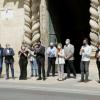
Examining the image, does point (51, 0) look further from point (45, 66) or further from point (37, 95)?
point (37, 95)

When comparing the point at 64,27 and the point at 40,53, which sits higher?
the point at 64,27

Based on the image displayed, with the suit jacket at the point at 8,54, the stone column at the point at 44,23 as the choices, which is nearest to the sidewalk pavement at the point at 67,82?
the suit jacket at the point at 8,54

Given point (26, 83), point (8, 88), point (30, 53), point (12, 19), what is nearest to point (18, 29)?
point (12, 19)

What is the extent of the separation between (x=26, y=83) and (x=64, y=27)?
6488 mm

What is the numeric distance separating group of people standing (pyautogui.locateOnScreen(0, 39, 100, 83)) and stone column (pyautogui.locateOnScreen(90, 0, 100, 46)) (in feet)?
3.64

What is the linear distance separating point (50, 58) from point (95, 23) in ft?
9.11

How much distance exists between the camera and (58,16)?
24.7m

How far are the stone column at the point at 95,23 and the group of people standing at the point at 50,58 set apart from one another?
1111 millimetres

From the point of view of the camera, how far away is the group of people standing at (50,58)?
1984 centimetres

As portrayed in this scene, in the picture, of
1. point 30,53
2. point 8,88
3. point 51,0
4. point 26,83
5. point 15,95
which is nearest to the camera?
point 15,95

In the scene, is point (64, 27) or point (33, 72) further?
point (64, 27)

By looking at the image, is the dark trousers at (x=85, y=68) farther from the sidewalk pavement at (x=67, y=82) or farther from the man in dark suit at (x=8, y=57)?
the man in dark suit at (x=8, y=57)

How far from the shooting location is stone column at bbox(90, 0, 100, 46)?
2133 centimetres

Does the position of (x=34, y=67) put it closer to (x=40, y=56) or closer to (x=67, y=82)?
(x=40, y=56)
